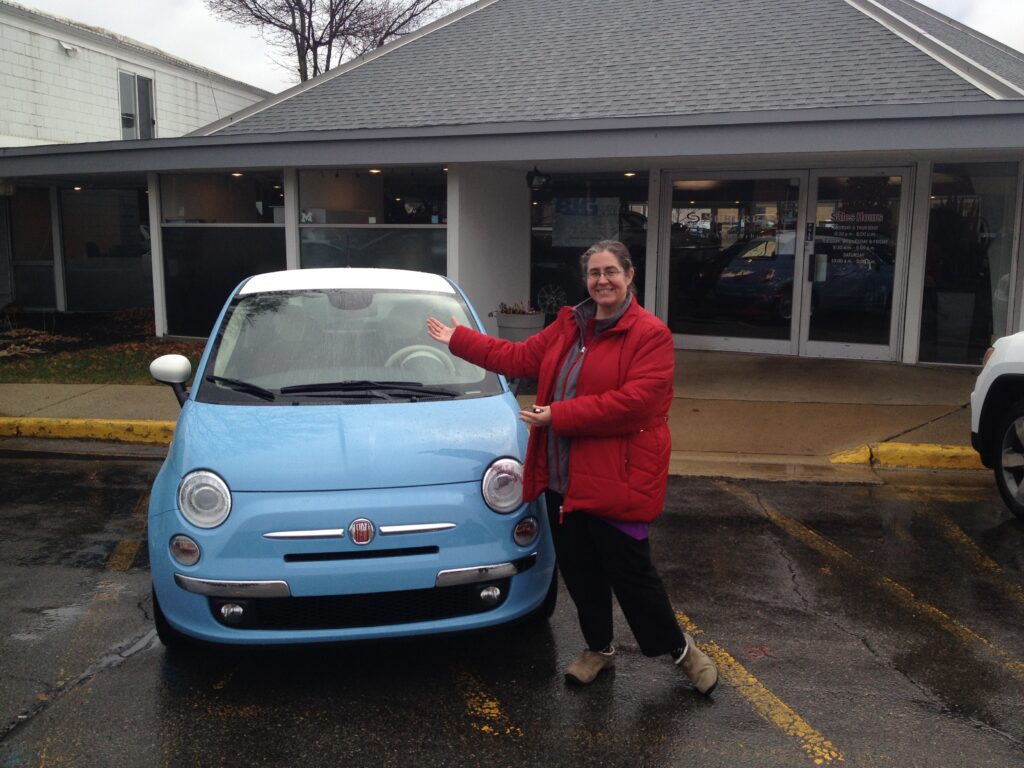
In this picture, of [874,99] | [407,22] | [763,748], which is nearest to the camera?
[763,748]

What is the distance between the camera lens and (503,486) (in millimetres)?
3895

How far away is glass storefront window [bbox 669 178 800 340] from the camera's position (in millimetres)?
12164

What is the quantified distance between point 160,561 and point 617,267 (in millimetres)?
2102

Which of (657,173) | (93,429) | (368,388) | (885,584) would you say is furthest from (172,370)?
(657,173)


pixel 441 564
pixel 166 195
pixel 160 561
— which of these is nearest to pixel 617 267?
pixel 441 564

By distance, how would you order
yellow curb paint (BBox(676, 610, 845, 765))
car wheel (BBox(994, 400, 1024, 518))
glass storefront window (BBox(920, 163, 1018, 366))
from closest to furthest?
yellow curb paint (BBox(676, 610, 845, 765))
car wheel (BBox(994, 400, 1024, 518))
glass storefront window (BBox(920, 163, 1018, 366))

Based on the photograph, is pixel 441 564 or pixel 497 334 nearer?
pixel 441 564

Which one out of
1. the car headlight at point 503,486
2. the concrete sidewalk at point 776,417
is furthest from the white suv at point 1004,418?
the car headlight at point 503,486

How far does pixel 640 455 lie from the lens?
3.57 metres

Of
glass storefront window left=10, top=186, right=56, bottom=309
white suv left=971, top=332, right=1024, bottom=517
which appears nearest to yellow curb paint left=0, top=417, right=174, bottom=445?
white suv left=971, top=332, right=1024, bottom=517

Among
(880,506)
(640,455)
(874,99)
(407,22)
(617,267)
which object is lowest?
(880,506)

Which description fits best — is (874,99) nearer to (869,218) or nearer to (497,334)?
(869,218)

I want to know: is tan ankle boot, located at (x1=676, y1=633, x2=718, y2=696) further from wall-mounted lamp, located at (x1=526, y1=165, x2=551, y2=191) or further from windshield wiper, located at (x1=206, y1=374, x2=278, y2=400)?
wall-mounted lamp, located at (x1=526, y1=165, x2=551, y2=191)

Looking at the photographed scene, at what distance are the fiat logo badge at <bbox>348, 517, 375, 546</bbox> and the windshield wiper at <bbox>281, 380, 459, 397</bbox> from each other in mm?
990
